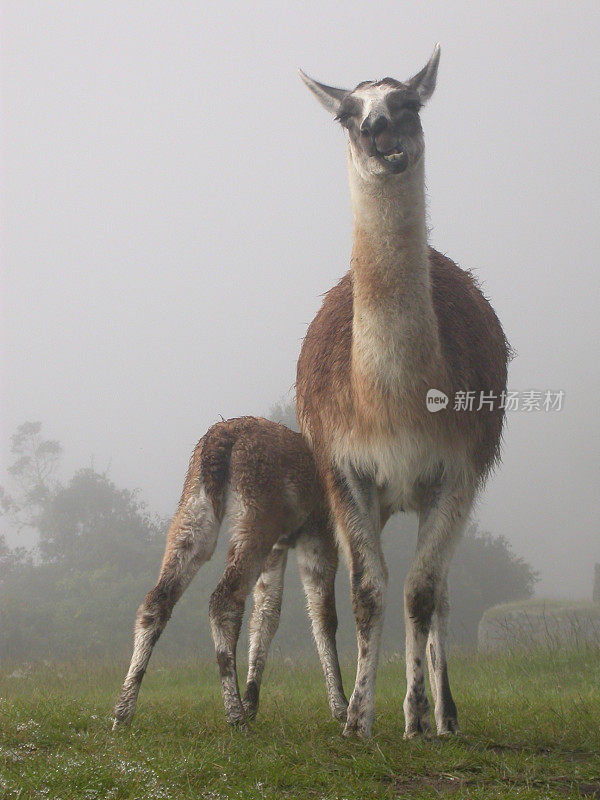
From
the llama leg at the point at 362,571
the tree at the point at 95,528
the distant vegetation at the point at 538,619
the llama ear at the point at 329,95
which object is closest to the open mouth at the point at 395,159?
the llama ear at the point at 329,95

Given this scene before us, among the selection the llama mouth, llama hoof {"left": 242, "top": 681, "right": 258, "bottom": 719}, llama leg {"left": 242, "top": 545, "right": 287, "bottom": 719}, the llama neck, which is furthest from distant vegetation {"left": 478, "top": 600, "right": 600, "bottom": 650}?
the llama mouth

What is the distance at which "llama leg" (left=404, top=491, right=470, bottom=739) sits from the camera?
15.6 feet

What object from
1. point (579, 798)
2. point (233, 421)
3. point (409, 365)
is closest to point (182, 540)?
point (233, 421)

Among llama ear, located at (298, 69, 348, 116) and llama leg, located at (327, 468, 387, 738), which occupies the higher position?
llama ear, located at (298, 69, 348, 116)

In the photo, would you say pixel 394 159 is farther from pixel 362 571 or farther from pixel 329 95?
pixel 362 571

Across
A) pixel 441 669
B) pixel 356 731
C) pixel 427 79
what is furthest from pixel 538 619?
pixel 427 79

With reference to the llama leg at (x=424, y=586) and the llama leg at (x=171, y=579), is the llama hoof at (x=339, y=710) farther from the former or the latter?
the llama leg at (x=171, y=579)

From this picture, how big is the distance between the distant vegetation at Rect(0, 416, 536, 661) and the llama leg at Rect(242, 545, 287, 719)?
1103 cm

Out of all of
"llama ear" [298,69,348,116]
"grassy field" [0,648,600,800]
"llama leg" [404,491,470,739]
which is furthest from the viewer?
"llama ear" [298,69,348,116]

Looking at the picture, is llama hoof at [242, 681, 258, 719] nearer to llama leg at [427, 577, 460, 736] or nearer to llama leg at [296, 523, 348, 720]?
llama leg at [296, 523, 348, 720]

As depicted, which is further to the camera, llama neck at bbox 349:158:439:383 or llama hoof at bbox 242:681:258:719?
llama hoof at bbox 242:681:258:719

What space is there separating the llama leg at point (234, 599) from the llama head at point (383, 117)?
230 cm

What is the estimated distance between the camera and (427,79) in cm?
516

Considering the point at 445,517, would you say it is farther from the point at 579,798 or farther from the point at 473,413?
the point at 579,798
